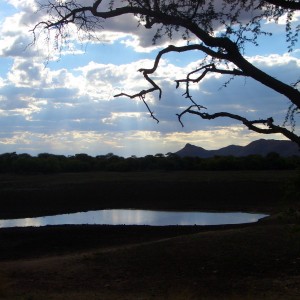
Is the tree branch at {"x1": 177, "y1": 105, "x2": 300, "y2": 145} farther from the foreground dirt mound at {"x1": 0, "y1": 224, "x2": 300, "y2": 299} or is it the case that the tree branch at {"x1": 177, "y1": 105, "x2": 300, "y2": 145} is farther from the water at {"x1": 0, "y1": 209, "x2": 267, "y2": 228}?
the water at {"x1": 0, "y1": 209, "x2": 267, "y2": 228}

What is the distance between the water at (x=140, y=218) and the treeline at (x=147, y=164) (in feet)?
69.6

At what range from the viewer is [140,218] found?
99.0 ft

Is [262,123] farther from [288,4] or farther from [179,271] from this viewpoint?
[179,271]

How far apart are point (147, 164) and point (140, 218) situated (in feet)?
92.5

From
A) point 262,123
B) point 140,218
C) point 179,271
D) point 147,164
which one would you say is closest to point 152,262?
point 179,271

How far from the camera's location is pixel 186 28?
8320 mm

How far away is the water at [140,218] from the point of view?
28.3 meters

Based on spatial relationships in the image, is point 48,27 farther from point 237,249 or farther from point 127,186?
point 127,186

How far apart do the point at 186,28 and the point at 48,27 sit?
2.38 metres

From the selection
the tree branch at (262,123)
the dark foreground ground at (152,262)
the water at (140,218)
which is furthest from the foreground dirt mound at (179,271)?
the water at (140,218)

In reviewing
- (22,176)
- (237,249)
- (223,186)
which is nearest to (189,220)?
(223,186)

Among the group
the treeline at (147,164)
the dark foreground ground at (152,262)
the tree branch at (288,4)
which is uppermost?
the tree branch at (288,4)

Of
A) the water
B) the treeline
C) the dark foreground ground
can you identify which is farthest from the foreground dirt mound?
the treeline

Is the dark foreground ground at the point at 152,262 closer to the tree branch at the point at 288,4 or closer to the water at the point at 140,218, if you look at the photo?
→ the tree branch at the point at 288,4
